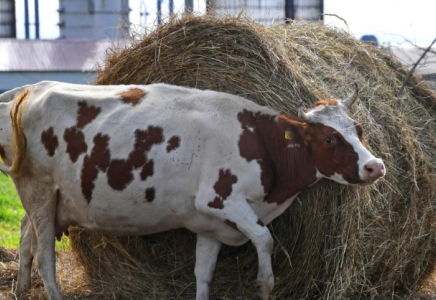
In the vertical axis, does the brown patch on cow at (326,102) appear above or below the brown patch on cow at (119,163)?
above

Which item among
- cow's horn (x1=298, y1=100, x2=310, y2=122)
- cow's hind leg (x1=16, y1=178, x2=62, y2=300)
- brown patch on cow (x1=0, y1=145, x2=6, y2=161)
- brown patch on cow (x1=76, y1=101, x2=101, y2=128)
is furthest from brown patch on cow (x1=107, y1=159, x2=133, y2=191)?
cow's horn (x1=298, y1=100, x2=310, y2=122)

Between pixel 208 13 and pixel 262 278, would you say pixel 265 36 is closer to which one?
pixel 208 13

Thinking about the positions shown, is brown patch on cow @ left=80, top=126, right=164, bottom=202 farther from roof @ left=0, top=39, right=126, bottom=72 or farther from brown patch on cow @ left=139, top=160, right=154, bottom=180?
roof @ left=0, top=39, right=126, bottom=72

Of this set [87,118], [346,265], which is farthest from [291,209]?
[87,118]

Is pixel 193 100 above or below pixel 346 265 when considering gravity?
above

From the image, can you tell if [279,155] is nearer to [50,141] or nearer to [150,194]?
[150,194]

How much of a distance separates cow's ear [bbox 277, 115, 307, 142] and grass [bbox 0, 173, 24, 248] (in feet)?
12.8

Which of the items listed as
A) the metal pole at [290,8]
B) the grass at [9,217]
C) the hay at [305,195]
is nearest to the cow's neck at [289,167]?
the hay at [305,195]

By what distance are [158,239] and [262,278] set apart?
1.30 m

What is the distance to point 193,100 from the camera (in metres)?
7.29

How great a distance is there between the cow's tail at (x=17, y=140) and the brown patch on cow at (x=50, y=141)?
0.49ft

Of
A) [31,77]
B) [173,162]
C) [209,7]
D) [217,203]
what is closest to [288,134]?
[217,203]

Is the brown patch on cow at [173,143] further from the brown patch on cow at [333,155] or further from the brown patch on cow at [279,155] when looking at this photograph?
the brown patch on cow at [333,155]

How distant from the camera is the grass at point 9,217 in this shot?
10.5 meters
